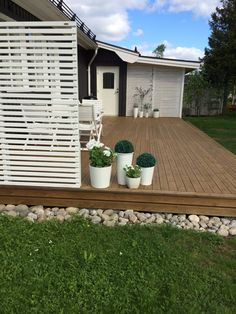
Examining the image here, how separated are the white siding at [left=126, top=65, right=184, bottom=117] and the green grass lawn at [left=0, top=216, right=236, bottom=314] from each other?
9200mm

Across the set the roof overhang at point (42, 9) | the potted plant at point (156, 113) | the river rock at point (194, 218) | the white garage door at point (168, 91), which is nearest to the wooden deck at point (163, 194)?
the river rock at point (194, 218)

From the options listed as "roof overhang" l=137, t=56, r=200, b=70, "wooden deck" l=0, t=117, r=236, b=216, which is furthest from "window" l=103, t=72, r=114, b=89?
"wooden deck" l=0, t=117, r=236, b=216

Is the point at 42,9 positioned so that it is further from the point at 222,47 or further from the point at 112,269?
the point at 222,47

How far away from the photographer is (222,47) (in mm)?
13703

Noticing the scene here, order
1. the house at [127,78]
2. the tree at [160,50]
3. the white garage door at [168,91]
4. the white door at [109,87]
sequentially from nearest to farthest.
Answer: the house at [127,78] → the white door at [109,87] → the white garage door at [168,91] → the tree at [160,50]

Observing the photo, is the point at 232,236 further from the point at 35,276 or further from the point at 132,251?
the point at 35,276

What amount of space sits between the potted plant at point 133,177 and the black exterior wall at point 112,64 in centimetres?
838

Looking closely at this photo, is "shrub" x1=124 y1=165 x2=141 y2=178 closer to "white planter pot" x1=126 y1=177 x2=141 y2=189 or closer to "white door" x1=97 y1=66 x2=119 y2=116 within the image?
"white planter pot" x1=126 y1=177 x2=141 y2=189

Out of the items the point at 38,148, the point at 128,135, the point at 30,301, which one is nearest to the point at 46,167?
the point at 38,148

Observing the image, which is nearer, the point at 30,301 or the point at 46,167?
the point at 30,301

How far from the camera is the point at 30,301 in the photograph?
6.28 ft

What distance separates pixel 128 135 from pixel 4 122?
392 centimetres

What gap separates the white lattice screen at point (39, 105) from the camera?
9.35ft

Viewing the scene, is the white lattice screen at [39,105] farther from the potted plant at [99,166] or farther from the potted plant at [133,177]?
the potted plant at [133,177]
